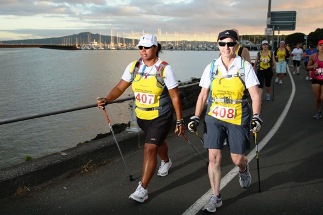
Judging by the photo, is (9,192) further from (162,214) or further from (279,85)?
(279,85)

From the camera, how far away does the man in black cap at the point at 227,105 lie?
4207mm

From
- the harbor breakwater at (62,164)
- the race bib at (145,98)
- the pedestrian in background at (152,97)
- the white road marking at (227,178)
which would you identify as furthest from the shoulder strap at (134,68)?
the white road marking at (227,178)

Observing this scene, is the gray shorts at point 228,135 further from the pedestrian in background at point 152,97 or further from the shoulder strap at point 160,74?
the shoulder strap at point 160,74

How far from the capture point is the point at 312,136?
27.0 feet

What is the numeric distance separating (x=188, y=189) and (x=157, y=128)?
39.0 inches

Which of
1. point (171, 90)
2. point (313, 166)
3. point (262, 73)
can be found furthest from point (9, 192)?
point (262, 73)

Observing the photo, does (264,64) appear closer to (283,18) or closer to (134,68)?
(134,68)

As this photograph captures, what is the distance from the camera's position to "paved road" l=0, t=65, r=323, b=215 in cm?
437

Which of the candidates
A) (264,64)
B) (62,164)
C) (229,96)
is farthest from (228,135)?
(264,64)

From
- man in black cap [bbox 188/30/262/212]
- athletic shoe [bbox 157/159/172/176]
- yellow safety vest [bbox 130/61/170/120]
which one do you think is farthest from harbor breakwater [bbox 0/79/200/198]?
man in black cap [bbox 188/30/262/212]

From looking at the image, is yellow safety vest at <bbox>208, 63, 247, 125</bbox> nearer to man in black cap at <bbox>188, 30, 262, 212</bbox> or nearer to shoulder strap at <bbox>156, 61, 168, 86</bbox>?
man in black cap at <bbox>188, 30, 262, 212</bbox>

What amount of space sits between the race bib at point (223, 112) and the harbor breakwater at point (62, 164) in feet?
8.03

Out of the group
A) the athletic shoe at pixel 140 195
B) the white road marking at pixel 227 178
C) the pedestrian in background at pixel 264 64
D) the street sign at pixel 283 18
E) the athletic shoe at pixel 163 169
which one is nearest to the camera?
the white road marking at pixel 227 178

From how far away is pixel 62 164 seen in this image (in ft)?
17.6
